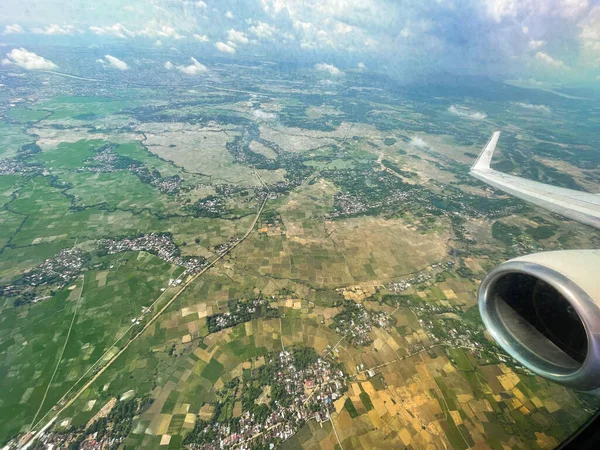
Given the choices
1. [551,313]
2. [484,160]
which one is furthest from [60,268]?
[484,160]

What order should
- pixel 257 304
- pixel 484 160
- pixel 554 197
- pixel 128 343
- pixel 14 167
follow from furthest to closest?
pixel 14 167
pixel 257 304
pixel 128 343
pixel 484 160
pixel 554 197

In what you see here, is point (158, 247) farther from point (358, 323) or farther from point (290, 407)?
point (358, 323)

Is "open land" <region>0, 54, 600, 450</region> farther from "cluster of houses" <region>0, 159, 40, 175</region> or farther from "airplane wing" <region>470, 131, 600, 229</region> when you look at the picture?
"airplane wing" <region>470, 131, 600, 229</region>

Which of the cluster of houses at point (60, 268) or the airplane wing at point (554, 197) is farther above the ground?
the airplane wing at point (554, 197)

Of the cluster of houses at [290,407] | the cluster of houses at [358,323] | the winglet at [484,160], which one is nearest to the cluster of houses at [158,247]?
the cluster of houses at [290,407]

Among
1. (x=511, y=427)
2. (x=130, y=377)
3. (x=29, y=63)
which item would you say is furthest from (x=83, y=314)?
(x=29, y=63)

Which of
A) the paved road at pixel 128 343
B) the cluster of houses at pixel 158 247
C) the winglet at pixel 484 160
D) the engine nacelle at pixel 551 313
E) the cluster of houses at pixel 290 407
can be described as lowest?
the cluster of houses at pixel 158 247

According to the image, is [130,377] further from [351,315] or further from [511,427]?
[511,427]

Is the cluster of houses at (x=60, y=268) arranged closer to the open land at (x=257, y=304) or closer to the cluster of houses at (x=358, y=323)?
the open land at (x=257, y=304)
